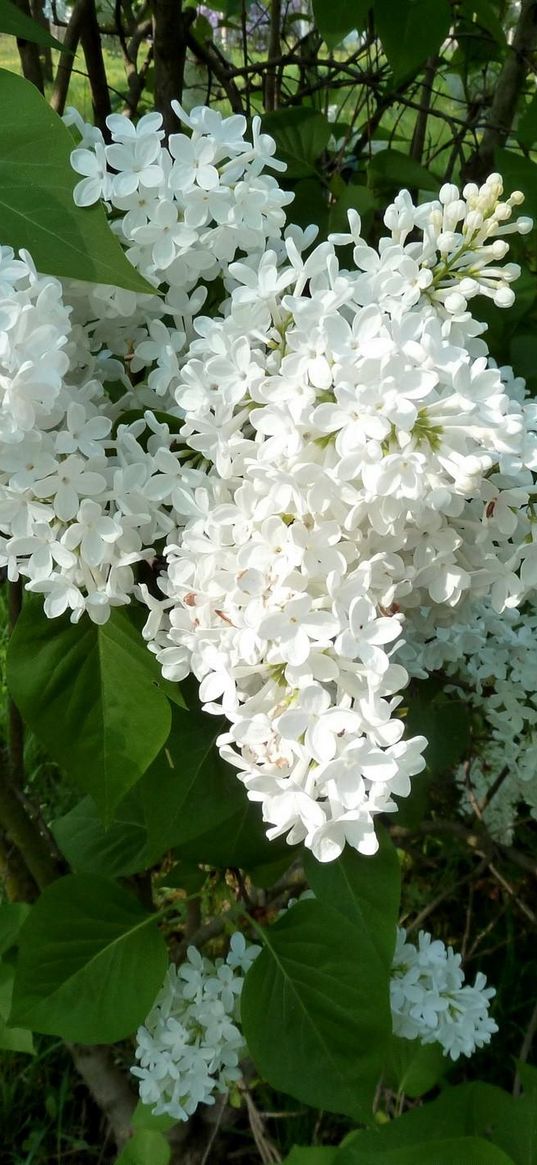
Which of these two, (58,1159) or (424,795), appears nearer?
(424,795)

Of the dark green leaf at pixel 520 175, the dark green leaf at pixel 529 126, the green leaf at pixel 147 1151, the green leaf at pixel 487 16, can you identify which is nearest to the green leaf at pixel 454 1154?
the green leaf at pixel 147 1151

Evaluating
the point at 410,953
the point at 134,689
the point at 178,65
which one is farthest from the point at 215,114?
the point at 410,953

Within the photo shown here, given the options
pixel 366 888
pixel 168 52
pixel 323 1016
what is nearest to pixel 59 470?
pixel 366 888

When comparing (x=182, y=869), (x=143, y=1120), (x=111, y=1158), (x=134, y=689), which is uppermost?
(x=134, y=689)

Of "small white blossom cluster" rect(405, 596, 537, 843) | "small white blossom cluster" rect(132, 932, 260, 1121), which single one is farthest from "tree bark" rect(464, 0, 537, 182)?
"small white blossom cluster" rect(132, 932, 260, 1121)

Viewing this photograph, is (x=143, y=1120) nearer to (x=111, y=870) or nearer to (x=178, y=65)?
(x=111, y=870)

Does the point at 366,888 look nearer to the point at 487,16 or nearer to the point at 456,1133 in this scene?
the point at 456,1133
